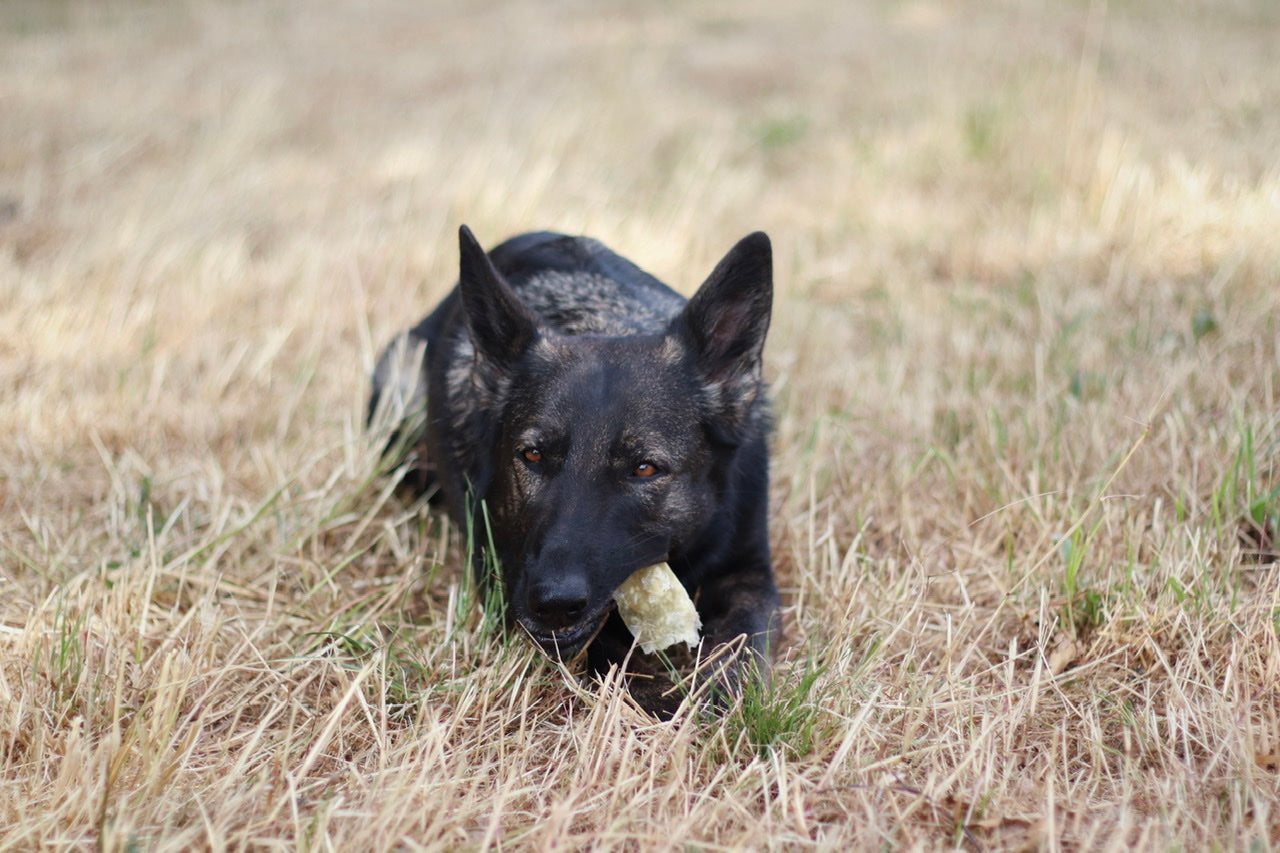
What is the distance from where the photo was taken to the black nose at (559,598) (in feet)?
7.85

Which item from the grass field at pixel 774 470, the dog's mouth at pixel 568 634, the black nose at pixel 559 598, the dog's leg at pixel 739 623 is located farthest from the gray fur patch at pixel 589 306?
the black nose at pixel 559 598

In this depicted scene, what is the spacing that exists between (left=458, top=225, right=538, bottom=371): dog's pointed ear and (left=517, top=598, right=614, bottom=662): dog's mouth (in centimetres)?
82

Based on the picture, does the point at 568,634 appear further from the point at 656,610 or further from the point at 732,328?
the point at 732,328

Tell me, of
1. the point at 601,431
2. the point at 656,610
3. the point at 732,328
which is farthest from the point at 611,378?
the point at 656,610

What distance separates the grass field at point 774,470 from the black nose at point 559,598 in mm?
263

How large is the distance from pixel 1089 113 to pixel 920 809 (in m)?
5.74

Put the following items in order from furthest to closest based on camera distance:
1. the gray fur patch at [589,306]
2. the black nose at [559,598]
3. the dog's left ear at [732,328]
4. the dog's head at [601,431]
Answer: the gray fur patch at [589,306] → the dog's left ear at [732,328] → the dog's head at [601,431] → the black nose at [559,598]

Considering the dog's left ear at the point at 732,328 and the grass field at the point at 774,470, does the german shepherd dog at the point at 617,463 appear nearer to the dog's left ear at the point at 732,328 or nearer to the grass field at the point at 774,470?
the dog's left ear at the point at 732,328

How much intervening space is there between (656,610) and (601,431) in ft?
1.68

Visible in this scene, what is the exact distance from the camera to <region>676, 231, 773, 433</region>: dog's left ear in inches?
113

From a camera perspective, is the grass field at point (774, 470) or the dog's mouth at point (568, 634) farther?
the dog's mouth at point (568, 634)

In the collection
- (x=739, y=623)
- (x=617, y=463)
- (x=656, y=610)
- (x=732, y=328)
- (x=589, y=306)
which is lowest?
(x=739, y=623)

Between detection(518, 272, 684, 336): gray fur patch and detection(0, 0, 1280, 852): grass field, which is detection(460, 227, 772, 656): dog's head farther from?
detection(518, 272, 684, 336): gray fur patch

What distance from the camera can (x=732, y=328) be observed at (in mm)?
2973
